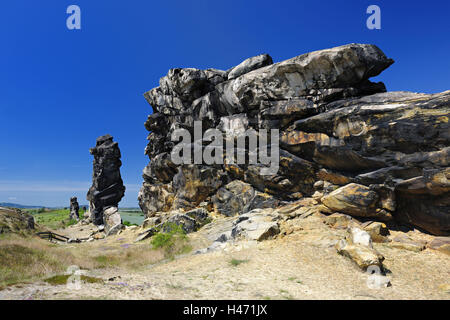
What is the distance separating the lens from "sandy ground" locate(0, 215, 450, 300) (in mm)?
9297

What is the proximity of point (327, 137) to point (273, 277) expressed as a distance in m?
16.0

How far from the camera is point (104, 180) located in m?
58.4

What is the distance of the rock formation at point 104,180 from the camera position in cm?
5647

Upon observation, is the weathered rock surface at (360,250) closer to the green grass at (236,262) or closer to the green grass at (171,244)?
the green grass at (236,262)

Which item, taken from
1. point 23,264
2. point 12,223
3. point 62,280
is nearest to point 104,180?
point 12,223

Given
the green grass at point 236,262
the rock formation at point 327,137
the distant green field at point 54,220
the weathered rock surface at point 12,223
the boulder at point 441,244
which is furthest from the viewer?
the distant green field at point 54,220

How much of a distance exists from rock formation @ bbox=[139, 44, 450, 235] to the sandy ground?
11.1 feet

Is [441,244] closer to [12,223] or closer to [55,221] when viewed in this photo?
[12,223]

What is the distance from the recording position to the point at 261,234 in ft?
59.0

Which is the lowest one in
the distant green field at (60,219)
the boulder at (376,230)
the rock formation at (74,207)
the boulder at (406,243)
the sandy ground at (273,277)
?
the distant green field at (60,219)

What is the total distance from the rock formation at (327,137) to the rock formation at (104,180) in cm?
2677

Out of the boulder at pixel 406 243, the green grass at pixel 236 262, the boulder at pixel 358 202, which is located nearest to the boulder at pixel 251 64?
the boulder at pixel 358 202
